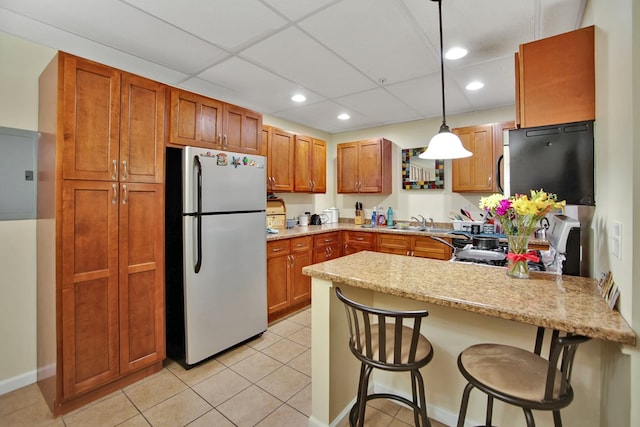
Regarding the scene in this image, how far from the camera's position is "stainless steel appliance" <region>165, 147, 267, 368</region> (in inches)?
91.4

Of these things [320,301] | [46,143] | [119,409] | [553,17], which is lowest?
[119,409]

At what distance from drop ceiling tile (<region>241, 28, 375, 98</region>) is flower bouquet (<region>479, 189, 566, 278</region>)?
1684 millimetres

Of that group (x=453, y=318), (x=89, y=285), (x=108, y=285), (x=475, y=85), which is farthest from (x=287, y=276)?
(x=475, y=85)

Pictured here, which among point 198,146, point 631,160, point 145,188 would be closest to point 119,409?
point 145,188

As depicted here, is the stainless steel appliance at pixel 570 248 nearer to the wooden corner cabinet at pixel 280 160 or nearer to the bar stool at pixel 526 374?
the bar stool at pixel 526 374

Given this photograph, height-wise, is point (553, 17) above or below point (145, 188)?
above

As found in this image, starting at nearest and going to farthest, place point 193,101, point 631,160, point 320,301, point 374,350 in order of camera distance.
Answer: point 631,160
point 374,350
point 320,301
point 193,101

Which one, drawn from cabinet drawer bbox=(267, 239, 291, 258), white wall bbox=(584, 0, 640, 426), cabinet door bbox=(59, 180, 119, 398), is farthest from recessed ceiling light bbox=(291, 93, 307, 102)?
white wall bbox=(584, 0, 640, 426)

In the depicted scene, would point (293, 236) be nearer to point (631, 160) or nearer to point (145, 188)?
point (145, 188)

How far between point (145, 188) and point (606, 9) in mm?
2734

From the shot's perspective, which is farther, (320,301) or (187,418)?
(187,418)

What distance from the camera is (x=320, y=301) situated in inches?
65.1

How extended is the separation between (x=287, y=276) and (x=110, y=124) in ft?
7.21

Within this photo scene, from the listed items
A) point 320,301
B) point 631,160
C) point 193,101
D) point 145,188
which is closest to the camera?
point 631,160
